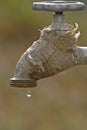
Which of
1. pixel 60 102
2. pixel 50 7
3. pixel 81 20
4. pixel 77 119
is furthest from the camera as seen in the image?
pixel 81 20

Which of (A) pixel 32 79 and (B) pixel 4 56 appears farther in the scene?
Answer: (B) pixel 4 56

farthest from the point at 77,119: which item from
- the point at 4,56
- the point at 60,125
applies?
the point at 4,56

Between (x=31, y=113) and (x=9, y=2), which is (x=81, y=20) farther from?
(x=31, y=113)

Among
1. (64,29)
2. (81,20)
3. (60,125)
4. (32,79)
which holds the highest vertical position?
(64,29)

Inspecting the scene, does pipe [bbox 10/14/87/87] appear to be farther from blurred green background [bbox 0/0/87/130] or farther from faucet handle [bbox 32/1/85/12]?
blurred green background [bbox 0/0/87/130]

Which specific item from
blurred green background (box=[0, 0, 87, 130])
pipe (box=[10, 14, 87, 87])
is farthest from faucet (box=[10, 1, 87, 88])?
blurred green background (box=[0, 0, 87, 130])

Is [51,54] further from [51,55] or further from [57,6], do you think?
[57,6]
